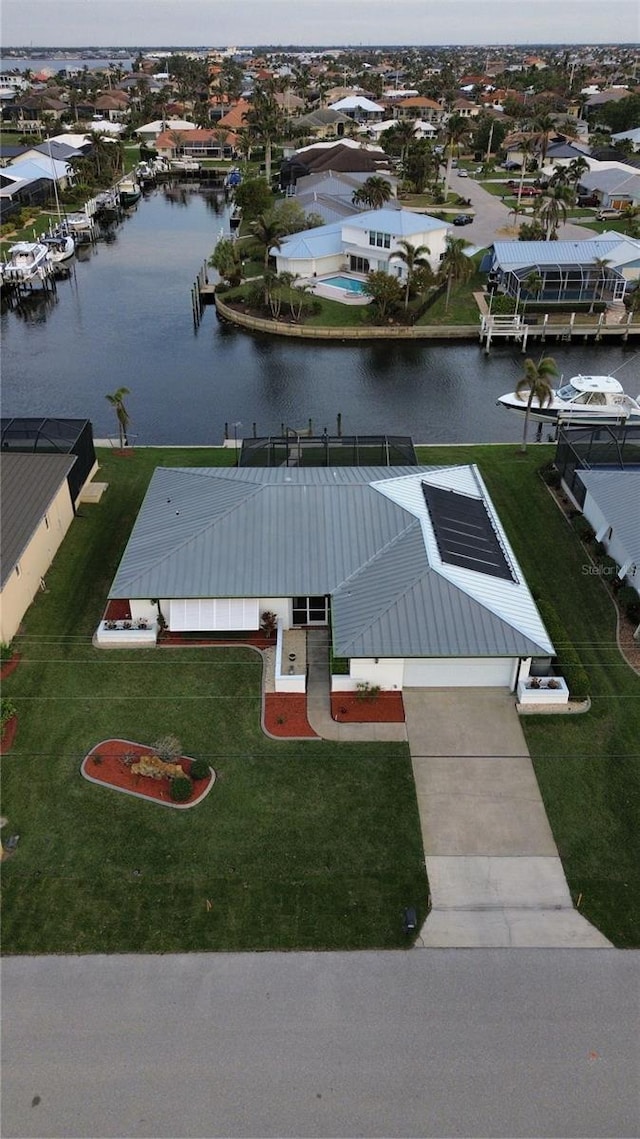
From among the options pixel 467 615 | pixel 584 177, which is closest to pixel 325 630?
pixel 467 615

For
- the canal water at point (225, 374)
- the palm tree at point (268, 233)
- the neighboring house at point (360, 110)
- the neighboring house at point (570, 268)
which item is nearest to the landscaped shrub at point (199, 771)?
the canal water at point (225, 374)

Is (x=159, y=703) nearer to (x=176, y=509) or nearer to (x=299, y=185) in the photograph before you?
(x=176, y=509)

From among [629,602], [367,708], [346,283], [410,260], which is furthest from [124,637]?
[346,283]

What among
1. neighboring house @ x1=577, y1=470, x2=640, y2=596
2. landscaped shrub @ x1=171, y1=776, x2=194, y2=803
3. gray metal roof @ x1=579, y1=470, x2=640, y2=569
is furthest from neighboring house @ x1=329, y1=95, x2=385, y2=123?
landscaped shrub @ x1=171, y1=776, x2=194, y2=803

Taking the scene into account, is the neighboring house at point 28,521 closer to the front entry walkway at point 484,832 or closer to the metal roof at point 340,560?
the metal roof at point 340,560

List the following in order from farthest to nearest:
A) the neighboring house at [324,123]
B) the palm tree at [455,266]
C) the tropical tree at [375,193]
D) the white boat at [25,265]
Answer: the neighboring house at [324,123] → the tropical tree at [375,193] → the white boat at [25,265] → the palm tree at [455,266]

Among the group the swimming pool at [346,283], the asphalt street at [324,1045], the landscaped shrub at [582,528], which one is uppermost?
the swimming pool at [346,283]
